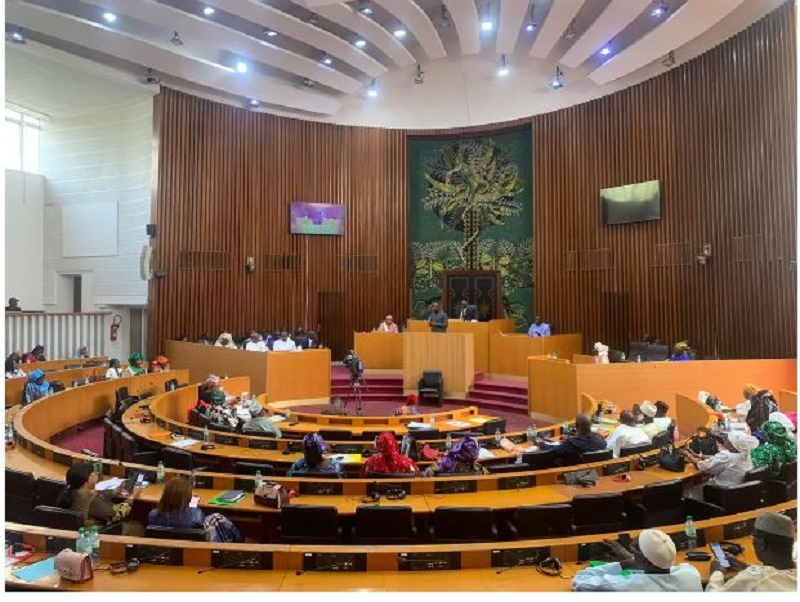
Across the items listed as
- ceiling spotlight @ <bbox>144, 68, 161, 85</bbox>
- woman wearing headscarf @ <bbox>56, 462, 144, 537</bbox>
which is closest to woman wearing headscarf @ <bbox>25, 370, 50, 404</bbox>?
woman wearing headscarf @ <bbox>56, 462, 144, 537</bbox>

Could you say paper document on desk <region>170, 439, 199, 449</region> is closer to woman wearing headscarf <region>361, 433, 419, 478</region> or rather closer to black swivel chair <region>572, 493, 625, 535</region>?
woman wearing headscarf <region>361, 433, 419, 478</region>

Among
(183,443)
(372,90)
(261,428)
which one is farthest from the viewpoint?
(372,90)

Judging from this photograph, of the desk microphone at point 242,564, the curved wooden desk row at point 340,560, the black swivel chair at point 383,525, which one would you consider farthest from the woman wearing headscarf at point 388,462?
the desk microphone at point 242,564

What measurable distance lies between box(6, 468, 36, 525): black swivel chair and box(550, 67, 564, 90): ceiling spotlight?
1423 cm

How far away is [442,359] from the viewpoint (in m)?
11.6

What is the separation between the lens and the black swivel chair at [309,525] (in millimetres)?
4023

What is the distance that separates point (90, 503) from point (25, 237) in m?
14.7

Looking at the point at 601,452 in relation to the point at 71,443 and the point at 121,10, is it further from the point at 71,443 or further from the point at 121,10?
the point at 121,10

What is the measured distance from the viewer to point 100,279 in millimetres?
15797

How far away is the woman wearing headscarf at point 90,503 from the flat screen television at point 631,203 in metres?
12.6

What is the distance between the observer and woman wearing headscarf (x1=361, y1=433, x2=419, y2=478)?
5020mm

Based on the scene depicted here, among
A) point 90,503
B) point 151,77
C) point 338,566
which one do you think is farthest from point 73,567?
point 151,77

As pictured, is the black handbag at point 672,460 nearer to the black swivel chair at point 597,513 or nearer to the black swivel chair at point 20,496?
the black swivel chair at point 597,513

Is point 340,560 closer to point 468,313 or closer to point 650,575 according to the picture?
point 650,575
